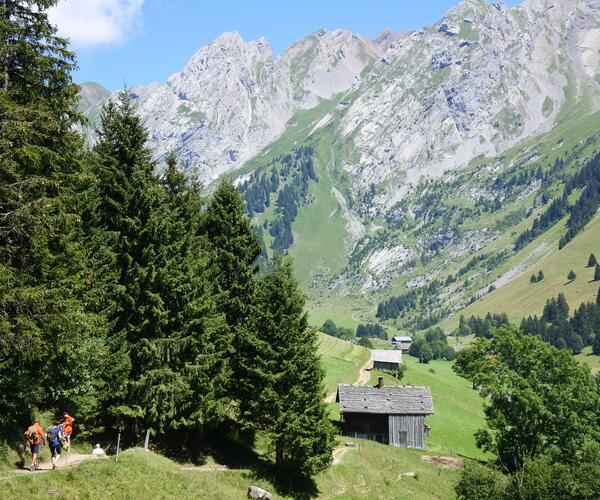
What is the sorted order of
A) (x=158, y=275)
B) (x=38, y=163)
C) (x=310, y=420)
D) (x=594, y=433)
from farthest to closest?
(x=594, y=433) → (x=310, y=420) → (x=158, y=275) → (x=38, y=163)

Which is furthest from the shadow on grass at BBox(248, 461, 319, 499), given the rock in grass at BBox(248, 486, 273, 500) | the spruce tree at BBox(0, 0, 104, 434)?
the spruce tree at BBox(0, 0, 104, 434)

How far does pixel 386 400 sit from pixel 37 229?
56325 mm

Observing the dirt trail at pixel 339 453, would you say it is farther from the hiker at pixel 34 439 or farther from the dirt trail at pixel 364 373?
the dirt trail at pixel 364 373

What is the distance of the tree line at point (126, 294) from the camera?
25128 millimetres

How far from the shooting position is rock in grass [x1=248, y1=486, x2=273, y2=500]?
33500 mm

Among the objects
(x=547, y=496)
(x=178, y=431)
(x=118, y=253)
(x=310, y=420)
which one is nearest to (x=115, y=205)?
(x=118, y=253)

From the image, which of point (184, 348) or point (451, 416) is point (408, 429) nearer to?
point (451, 416)

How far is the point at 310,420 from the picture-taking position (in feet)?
123

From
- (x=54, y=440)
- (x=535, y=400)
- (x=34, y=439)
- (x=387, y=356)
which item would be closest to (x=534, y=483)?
(x=535, y=400)

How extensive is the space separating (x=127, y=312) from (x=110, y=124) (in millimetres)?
12651

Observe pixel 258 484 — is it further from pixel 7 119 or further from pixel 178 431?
pixel 7 119

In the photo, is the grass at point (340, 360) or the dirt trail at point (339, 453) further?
the grass at point (340, 360)

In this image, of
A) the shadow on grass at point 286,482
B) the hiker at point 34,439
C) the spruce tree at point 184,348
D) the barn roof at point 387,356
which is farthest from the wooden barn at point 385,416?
the hiker at point 34,439

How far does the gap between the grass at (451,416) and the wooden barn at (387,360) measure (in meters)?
2.95
